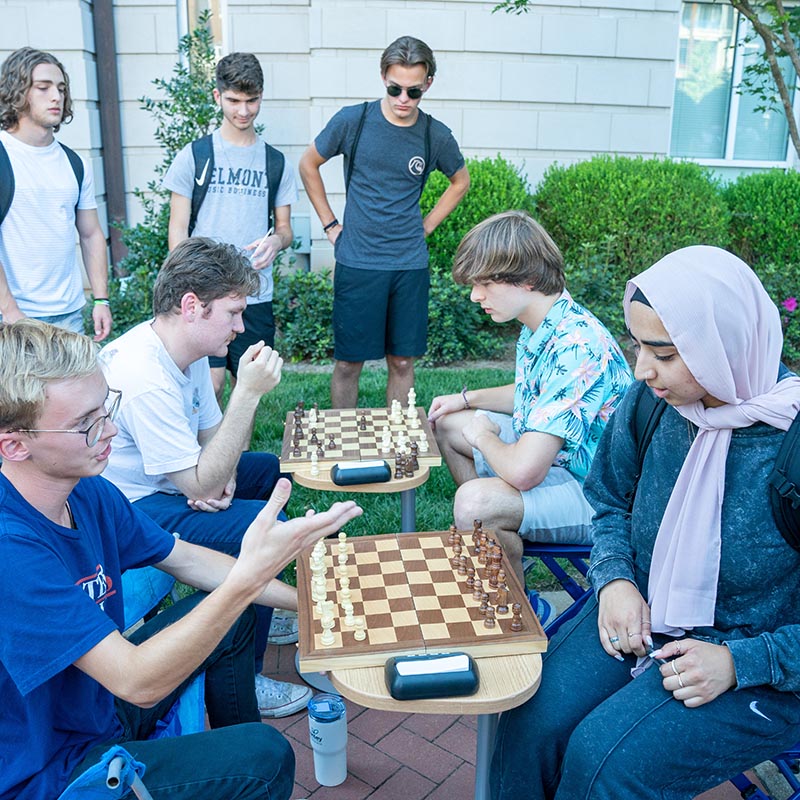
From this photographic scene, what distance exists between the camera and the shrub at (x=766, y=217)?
812 centimetres

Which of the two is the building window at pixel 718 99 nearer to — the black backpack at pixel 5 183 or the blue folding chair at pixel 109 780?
the black backpack at pixel 5 183

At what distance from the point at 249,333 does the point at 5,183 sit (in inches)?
59.8

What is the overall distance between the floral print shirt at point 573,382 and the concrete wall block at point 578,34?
5841 mm

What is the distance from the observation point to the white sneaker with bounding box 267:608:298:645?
3.63 m

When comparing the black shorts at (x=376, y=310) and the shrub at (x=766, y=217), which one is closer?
the black shorts at (x=376, y=310)

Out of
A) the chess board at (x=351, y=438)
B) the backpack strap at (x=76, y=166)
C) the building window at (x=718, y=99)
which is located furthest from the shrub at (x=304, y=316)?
the building window at (x=718, y=99)

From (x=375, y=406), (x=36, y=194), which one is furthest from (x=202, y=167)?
(x=375, y=406)

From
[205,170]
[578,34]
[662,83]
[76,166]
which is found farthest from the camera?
[662,83]

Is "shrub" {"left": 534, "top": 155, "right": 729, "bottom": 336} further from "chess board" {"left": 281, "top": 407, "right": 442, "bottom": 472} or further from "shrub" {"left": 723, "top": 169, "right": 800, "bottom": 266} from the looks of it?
"chess board" {"left": 281, "top": 407, "right": 442, "bottom": 472}

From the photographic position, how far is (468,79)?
27.0ft

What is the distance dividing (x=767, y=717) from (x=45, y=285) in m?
3.86

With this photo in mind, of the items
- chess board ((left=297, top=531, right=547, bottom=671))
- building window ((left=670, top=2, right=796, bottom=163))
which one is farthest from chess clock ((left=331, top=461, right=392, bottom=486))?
building window ((left=670, top=2, right=796, bottom=163))

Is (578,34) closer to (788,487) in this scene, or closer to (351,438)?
(351,438)

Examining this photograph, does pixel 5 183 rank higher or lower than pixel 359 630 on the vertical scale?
higher
